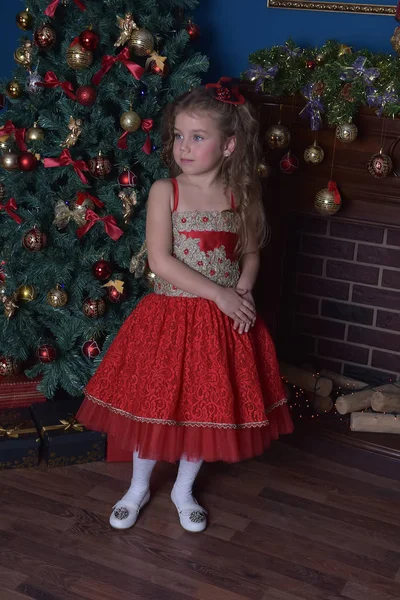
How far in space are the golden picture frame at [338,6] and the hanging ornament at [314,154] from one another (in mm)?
487

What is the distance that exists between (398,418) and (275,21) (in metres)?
1.51

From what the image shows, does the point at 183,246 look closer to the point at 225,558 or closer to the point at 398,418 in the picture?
Answer: the point at 225,558

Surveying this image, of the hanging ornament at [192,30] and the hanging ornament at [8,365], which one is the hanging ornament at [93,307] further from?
the hanging ornament at [192,30]

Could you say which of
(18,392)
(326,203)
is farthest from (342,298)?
(18,392)

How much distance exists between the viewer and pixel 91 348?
8.61 ft

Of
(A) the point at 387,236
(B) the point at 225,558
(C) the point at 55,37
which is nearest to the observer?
(B) the point at 225,558

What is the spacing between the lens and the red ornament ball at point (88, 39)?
230 centimetres

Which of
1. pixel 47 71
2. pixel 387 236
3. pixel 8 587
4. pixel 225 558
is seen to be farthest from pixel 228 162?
pixel 8 587

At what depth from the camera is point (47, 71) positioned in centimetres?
244

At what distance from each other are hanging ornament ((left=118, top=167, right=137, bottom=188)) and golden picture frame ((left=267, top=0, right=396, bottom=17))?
82 cm

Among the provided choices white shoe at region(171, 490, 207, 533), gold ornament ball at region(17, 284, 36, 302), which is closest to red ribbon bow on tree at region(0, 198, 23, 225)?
gold ornament ball at region(17, 284, 36, 302)

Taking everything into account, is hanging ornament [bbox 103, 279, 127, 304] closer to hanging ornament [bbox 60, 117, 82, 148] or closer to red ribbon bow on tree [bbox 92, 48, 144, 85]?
hanging ornament [bbox 60, 117, 82, 148]

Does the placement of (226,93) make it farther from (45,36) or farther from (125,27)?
(45,36)

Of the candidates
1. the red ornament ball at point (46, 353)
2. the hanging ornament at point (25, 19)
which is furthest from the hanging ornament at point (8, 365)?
the hanging ornament at point (25, 19)
